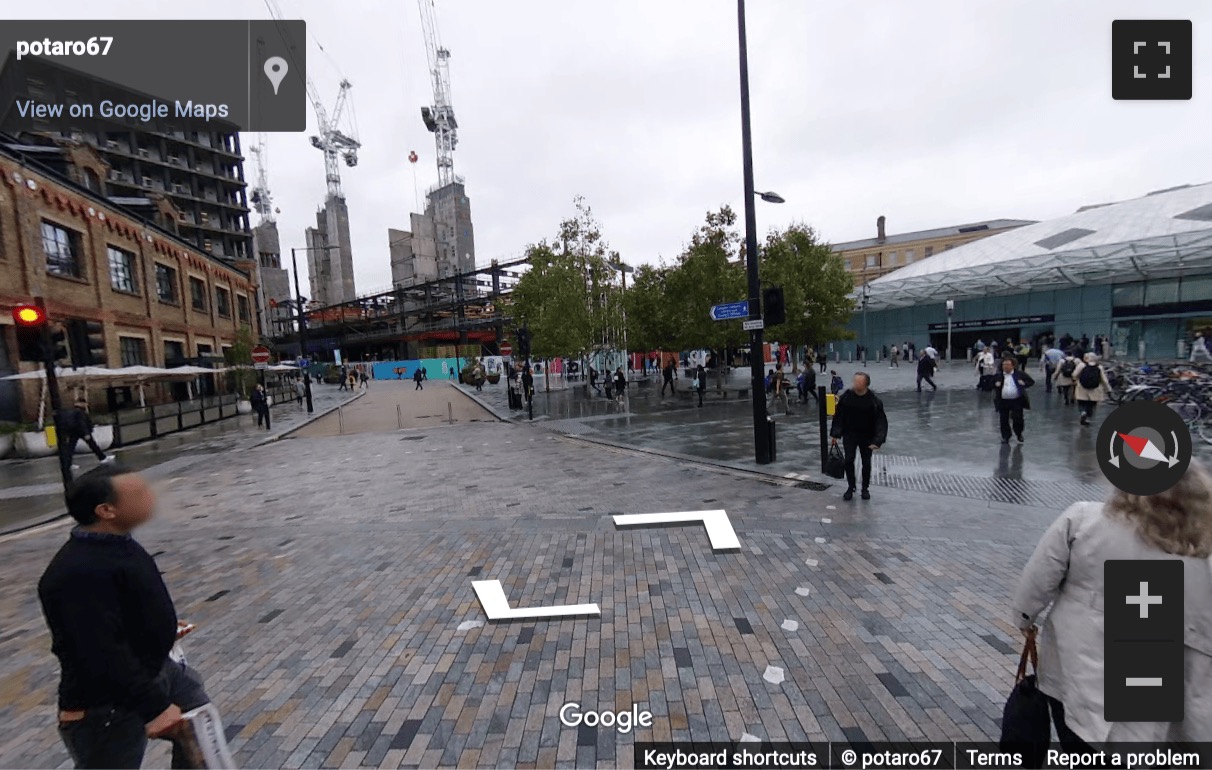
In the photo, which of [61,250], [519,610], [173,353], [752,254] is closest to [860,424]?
[752,254]

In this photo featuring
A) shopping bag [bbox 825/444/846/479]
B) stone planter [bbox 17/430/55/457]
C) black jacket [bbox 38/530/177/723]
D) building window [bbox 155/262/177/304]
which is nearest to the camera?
black jacket [bbox 38/530/177/723]

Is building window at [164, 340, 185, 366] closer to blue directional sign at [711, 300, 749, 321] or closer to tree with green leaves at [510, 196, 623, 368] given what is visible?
tree with green leaves at [510, 196, 623, 368]

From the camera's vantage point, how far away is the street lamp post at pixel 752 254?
30.1 feet

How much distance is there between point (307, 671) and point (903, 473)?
8453 mm

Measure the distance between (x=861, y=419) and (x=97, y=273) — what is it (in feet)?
88.8

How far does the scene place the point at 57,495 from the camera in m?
10.2

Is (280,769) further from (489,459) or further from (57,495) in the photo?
(57,495)

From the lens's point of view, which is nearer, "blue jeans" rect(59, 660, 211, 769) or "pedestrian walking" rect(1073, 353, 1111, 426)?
"blue jeans" rect(59, 660, 211, 769)

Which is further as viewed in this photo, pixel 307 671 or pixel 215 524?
pixel 215 524

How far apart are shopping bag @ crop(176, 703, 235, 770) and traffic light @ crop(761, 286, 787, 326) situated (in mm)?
8692

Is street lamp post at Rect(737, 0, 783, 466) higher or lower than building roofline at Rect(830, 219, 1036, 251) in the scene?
lower

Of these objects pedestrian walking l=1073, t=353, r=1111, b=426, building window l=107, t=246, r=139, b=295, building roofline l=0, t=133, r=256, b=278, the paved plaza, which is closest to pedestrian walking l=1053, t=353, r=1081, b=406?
pedestrian walking l=1073, t=353, r=1111, b=426

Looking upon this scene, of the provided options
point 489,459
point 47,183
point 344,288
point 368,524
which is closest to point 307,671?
point 368,524

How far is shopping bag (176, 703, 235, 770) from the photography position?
7.18ft
